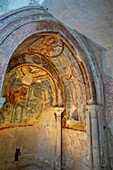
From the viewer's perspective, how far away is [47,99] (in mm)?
5988

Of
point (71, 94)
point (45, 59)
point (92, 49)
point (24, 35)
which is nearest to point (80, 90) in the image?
point (71, 94)

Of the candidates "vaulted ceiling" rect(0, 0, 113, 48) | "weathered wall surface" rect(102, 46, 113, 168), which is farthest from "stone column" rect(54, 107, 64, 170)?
"vaulted ceiling" rect(0, 0, 113, 48)

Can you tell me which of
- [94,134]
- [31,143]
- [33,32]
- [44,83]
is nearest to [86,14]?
[33,32]

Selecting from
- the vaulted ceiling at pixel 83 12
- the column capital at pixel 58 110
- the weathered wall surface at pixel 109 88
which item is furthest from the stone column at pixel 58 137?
the vaulted ceiling at pixel 83 12

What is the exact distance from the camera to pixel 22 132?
564cm

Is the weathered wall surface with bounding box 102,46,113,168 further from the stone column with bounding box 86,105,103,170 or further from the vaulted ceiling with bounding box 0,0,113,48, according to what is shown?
the vaulted ceiling with bounding box 0,0,113,48

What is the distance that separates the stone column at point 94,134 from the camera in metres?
3.79

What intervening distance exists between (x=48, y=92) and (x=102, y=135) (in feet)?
9.79

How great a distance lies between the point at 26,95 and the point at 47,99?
1017 millimetres

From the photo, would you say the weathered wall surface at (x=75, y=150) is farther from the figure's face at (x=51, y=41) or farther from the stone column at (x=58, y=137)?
the figure's face at (x=51, y=41)

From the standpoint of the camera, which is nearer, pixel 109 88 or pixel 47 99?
pixel 109 88

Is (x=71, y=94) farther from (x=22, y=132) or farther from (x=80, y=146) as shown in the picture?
(x=22, y=132)

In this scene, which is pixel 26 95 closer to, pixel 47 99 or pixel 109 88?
pixel 47 99

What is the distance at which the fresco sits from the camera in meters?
5.00
